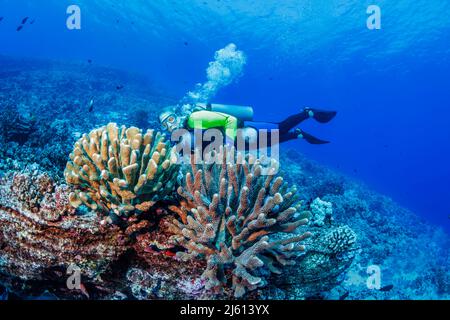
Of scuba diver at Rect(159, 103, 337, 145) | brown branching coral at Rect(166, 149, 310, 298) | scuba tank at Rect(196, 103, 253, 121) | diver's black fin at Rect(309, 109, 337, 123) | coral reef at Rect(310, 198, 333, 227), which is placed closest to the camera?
brown branching coral at Rect(166, 149, 310, 298)

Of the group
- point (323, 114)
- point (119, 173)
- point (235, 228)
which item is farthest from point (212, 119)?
point (323, 114)

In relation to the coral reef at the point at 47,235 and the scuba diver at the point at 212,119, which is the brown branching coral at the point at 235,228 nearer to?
the coral reef at the point at 47,235

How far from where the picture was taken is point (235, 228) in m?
3.15

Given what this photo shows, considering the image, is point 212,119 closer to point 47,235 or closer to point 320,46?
point 47,235

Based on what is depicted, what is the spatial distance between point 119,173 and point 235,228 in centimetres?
153

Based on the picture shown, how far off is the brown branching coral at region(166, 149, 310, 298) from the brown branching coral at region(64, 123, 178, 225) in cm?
37

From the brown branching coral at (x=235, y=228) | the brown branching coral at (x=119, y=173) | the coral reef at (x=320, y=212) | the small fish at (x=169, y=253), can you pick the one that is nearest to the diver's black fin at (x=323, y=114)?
the coral reef at (x=320, y=212)

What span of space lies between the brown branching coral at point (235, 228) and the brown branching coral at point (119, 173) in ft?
1.22

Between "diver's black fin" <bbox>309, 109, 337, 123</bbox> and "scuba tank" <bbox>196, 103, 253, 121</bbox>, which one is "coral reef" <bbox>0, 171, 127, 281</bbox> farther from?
"diver's black fin" <bbox>309, 109, 337, 123</bbox>

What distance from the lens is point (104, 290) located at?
11.8ft

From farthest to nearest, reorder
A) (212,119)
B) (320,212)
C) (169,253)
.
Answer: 1. (212,119)
2. (320,212)
3. (169,253)

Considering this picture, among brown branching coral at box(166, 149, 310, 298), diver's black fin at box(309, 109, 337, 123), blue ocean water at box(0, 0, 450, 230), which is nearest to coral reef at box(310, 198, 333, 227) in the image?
brown branching coral at box(166, 149, 310, 298)

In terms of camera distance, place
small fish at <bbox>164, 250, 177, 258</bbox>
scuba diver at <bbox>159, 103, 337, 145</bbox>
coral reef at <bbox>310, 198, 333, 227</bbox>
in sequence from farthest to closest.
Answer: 1. scuba diver at <bbox>159, 103, 337, 145</bbox>
2. coral reef at <bbox>310, 198, 333, 227</bbox>
3. small fish at <bbox>164, 250, 177, 258</bbox>

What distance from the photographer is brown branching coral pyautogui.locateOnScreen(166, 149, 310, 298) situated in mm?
3017
